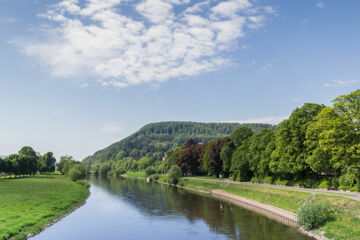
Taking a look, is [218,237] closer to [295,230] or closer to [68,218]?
[295,230]

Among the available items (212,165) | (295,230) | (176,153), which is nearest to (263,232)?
(295,230)

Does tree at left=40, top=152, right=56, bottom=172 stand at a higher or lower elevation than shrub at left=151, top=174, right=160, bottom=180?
higher

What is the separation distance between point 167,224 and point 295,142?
31438 mm

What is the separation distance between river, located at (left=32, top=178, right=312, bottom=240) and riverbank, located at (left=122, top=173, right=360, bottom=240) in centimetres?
394

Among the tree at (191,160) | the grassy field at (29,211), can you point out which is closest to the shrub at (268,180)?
the grassy field at (29,211)

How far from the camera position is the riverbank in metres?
34.9

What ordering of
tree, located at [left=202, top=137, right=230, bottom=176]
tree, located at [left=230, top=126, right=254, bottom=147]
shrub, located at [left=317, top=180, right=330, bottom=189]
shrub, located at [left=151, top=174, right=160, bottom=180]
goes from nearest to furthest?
1. shrub, located at [left=317, top=180, right=330, bottom=189]
2. tree, located at [left=230, top=126, right=254, bottom=147]
3. tree, located at [left=202, top=137, right=230, bottom=176]
4. shrub, located at [left=151, top=174, right=160, bottom=180]

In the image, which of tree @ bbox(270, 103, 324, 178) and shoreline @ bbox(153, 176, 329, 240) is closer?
shoreline @ bbox(153, 176, 329, 240)

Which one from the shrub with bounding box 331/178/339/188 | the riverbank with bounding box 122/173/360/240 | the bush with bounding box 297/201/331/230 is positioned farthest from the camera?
the shrub with bounding box 331/178/339/188

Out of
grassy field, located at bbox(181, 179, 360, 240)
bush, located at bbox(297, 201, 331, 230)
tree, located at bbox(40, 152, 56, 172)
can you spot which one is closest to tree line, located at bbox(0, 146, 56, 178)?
tree, located at bbox(40, 152, 56, 172)

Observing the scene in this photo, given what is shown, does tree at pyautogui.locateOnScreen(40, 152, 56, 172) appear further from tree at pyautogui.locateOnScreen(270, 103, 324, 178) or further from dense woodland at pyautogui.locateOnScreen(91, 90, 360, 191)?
tree at pyautogui.locateOnScreen(270, 103, 324, 178)

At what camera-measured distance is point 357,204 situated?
37.4 meters

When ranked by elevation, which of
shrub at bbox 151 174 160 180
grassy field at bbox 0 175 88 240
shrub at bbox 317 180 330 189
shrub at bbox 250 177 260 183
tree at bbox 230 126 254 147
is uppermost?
tree at bbox 230 126 254 147

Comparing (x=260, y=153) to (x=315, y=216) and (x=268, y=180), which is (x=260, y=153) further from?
(x=315, y=216)
